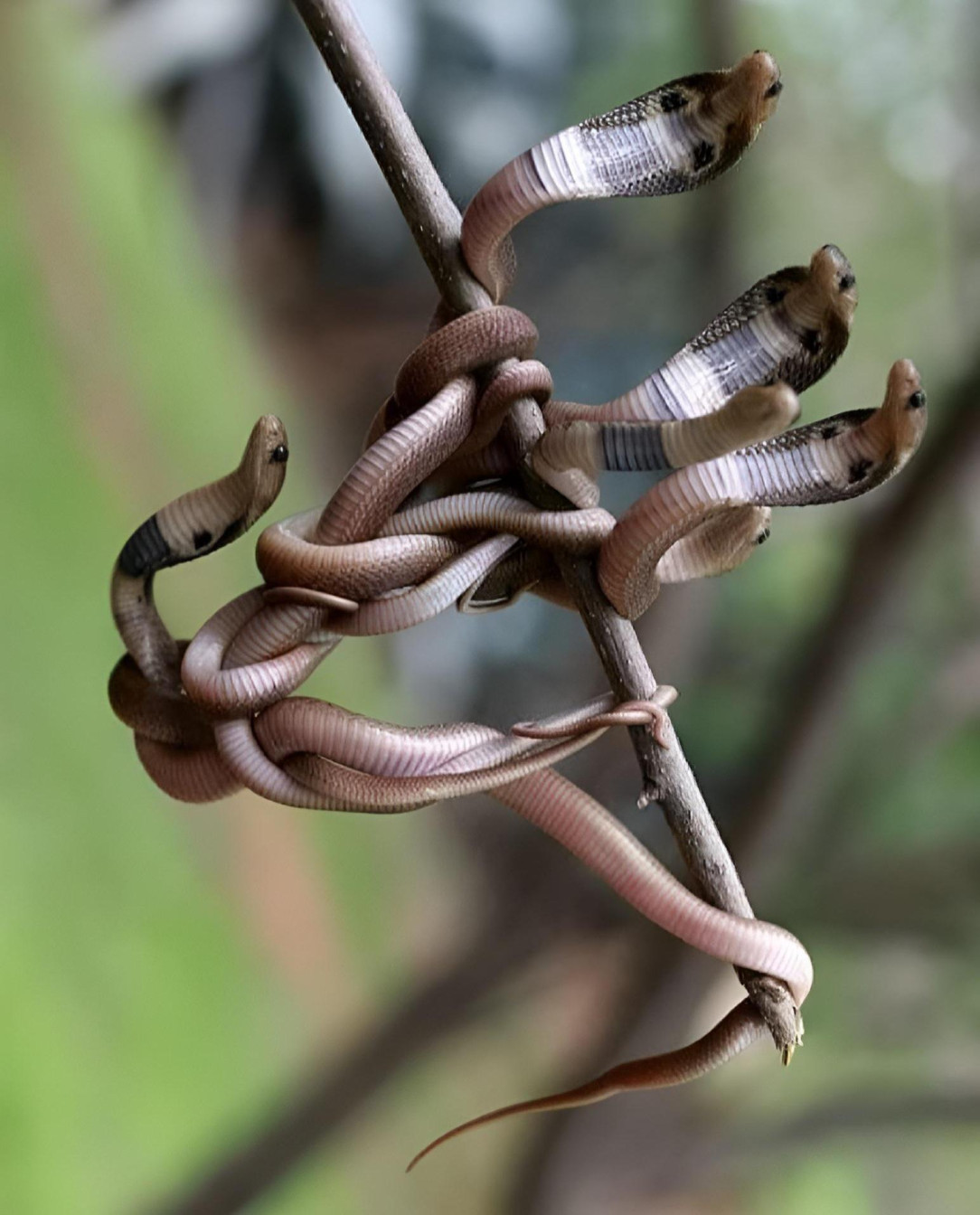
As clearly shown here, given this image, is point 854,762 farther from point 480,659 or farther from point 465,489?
point 465,489

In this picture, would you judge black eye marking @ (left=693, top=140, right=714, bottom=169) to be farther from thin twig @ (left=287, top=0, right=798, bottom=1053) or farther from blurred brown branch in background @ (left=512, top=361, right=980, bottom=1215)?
blurred brown branch in background @ (left=512, top=361, right=980, bottom=1215)

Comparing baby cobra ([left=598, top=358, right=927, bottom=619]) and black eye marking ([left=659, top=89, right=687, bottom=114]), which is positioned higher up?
black eye marking ([left=659, top=89, right=687, bottom=114])

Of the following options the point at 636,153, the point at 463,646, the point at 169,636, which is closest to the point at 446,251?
the point at 636,153

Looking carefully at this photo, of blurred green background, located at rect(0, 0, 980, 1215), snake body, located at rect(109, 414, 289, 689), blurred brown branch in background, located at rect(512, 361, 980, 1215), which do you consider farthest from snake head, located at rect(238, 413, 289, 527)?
blurred brown branch in background, located at rect(512, 361, 980, 1215)

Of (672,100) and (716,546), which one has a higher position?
(672,100)

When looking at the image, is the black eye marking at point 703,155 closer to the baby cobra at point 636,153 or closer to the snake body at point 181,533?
the baby cobra at point 636,153

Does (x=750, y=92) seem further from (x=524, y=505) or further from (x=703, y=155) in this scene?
(x=524, y=505)

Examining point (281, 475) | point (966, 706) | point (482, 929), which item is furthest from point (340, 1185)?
point (281, 475)
